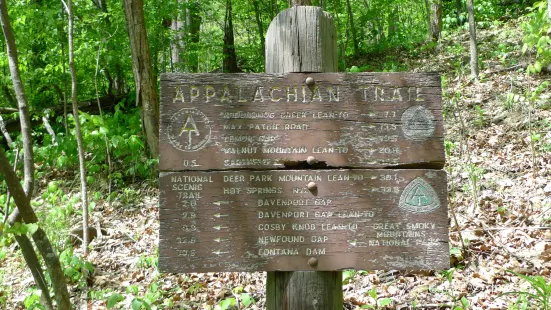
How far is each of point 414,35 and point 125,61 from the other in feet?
36.4

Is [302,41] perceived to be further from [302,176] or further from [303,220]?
[303,220]

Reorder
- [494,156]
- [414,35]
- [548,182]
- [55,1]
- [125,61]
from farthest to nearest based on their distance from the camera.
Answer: [414,35] < [55,1] < [125,61] < [494,156] < [548,182]

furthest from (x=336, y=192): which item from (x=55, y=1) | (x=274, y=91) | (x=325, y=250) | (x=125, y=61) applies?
(x=55, y=1)

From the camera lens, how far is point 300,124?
1.86 meters

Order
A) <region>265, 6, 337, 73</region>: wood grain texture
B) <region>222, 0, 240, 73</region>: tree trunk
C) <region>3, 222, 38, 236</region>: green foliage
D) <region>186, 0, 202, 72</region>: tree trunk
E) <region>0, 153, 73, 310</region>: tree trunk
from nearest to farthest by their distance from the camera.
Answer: <region>265, 6, 337, 73</region>: wood grain texture → <region>3, 222, 38, 236</region>: green foliage → <region>0, 153, 73, 310</region>: tree trunk → <region>186, 0, 202, 72</region>: tree trunk → <region>222, 0, 240, 73</region>: tree trunk

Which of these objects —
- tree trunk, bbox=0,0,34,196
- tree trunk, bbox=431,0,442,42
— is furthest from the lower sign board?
tree trunk, bbox=431,0,442,42

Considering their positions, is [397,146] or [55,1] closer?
[397,146]

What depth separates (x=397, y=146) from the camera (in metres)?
1.85

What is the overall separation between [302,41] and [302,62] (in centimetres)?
11

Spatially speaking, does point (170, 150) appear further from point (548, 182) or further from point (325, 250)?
point (548, 182)

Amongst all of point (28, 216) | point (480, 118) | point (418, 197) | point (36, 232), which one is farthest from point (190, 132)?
point (480, 118)

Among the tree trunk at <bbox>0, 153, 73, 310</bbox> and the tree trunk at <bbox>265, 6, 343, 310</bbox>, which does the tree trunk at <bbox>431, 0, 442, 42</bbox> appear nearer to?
the tree trunk at <bbox>265, 6, 343, 310</bbox>

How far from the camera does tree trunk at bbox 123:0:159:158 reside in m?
6.67

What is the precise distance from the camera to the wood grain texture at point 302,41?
200 centimetres
